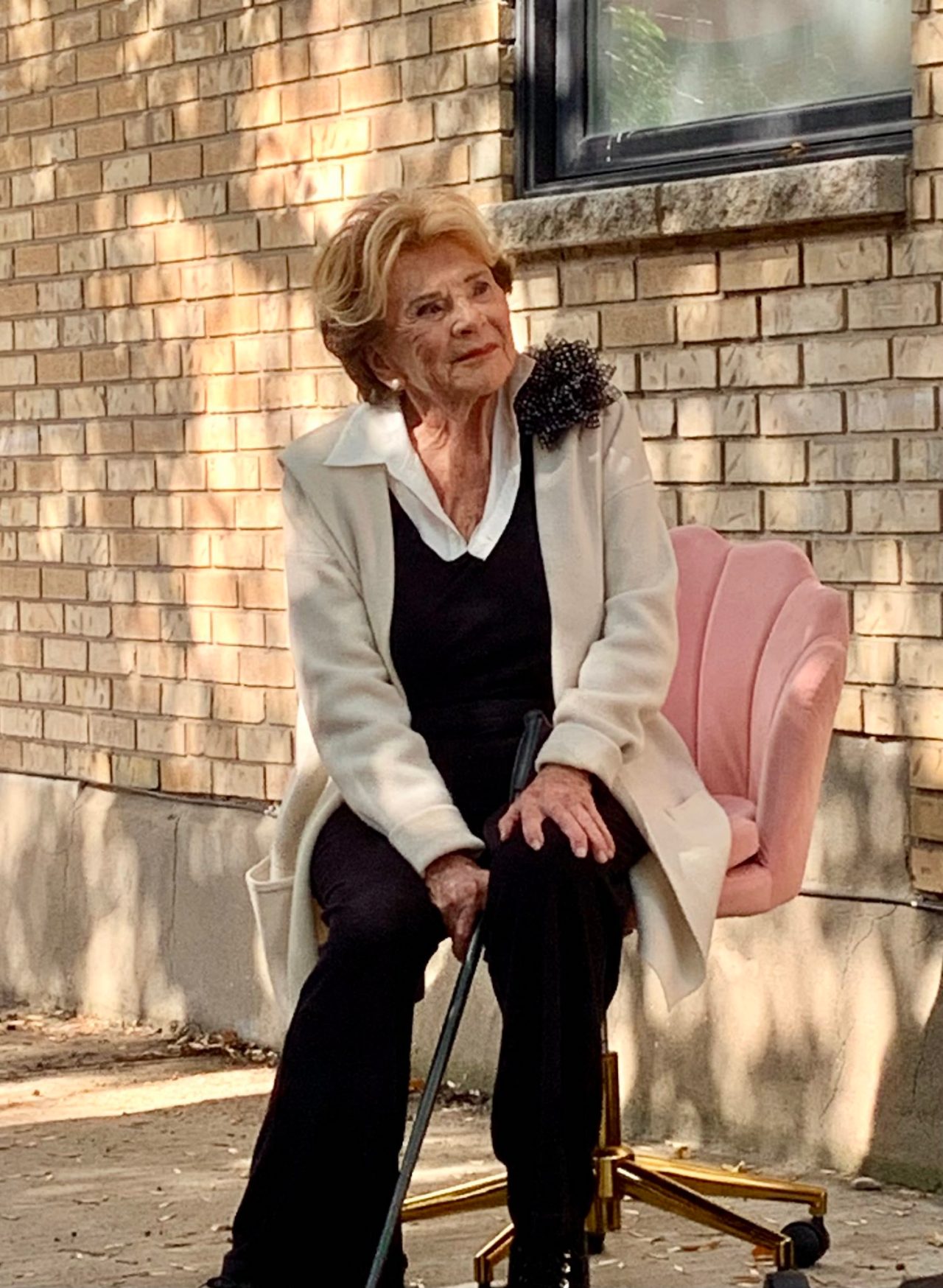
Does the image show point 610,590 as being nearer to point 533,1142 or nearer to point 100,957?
point 533,1142

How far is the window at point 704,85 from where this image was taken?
17.8 feet

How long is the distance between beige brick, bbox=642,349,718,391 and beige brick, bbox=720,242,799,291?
0.52ft

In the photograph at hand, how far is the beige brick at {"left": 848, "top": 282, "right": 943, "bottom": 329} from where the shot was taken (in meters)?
5.18

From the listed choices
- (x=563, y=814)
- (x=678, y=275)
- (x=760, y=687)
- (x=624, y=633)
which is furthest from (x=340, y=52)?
(x=563, y=814)

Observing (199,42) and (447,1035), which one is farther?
(199,42)

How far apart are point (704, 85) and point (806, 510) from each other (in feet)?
3.22

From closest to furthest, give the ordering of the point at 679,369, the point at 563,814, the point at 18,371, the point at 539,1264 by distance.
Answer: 1. the point at 539,1264
2. the point at 563,814
3. the point at 679,369
4. the point at 18,371

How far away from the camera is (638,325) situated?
5.80 m

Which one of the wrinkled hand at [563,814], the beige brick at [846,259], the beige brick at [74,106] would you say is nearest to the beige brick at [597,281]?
the beige brick at [846,259]

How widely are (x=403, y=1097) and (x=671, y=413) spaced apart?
1912 mm

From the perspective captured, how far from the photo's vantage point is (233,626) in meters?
6.91

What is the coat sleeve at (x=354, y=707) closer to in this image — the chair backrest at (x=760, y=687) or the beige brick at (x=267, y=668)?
the chair backrest at (x=760, y=687)

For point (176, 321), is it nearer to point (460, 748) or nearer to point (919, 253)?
point (919, 253)

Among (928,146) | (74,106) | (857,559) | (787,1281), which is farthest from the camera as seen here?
(74,106)
